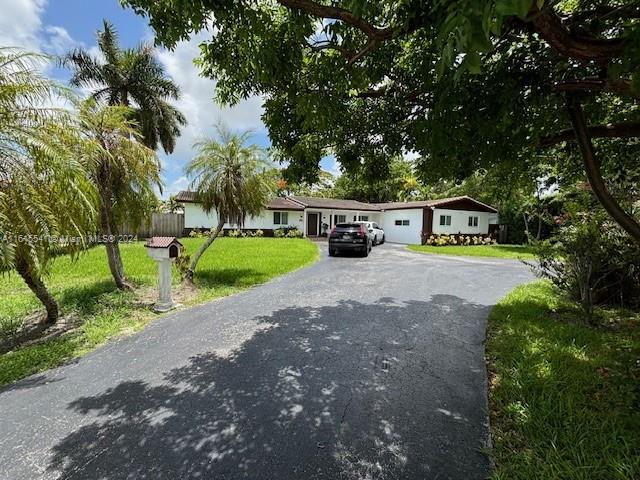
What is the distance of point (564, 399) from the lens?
9.66 ft

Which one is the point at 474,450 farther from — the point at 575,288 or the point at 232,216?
the point at 232,216

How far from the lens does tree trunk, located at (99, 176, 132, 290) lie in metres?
6.64

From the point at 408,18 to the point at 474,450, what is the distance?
3308mm

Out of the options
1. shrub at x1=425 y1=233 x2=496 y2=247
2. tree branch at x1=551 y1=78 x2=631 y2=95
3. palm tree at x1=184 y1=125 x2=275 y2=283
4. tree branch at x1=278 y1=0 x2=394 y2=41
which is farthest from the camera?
shrub at x1=425 y1=233 x2=496 y2=247

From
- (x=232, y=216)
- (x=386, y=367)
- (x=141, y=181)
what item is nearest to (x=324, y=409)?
(x=386, y=367)

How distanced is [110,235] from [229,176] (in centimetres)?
326

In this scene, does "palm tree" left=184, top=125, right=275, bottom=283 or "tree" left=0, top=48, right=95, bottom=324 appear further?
Result: "palm tree" left=184, top=125, right=275, bottom=283

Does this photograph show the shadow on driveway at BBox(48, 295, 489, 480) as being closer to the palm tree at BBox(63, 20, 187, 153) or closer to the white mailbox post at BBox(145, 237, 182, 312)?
the white mailbox post at BBox(145, 237, 182, 312)

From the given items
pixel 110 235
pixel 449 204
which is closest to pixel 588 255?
pixel 110 235

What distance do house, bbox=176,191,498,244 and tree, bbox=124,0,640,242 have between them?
1854cm

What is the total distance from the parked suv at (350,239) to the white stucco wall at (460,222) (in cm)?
1102

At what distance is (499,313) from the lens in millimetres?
5770

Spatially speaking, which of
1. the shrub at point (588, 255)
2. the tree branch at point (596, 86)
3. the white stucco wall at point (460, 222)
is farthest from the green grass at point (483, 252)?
the tree branch at point (596, 86)

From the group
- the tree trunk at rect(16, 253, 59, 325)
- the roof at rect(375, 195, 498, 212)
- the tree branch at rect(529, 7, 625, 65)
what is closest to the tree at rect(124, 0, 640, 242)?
the tree branch at rect(529, 7, 625, 65)
